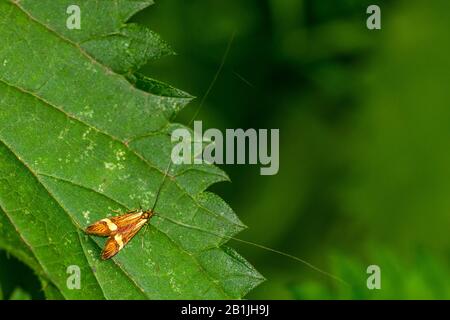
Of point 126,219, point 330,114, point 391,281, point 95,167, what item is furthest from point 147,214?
point 330,114

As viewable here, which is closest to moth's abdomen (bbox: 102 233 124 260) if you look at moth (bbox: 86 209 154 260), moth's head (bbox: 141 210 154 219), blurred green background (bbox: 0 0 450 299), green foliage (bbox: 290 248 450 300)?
moth (bbox: 86 209 154 260)

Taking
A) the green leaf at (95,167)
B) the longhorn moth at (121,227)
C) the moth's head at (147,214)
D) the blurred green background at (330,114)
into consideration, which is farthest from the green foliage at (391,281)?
the moth's head at (147,214)

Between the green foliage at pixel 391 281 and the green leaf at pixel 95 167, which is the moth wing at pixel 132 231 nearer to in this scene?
the green leaf at pixel 95 167

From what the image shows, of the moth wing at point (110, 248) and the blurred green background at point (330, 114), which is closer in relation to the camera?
the moth wing at point (110, 248)

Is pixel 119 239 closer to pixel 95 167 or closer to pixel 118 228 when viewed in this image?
pixel 118 228

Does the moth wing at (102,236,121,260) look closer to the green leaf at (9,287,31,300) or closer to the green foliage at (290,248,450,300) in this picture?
the green leaf at (9,287,31,300)

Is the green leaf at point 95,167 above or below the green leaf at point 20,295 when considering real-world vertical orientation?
above
